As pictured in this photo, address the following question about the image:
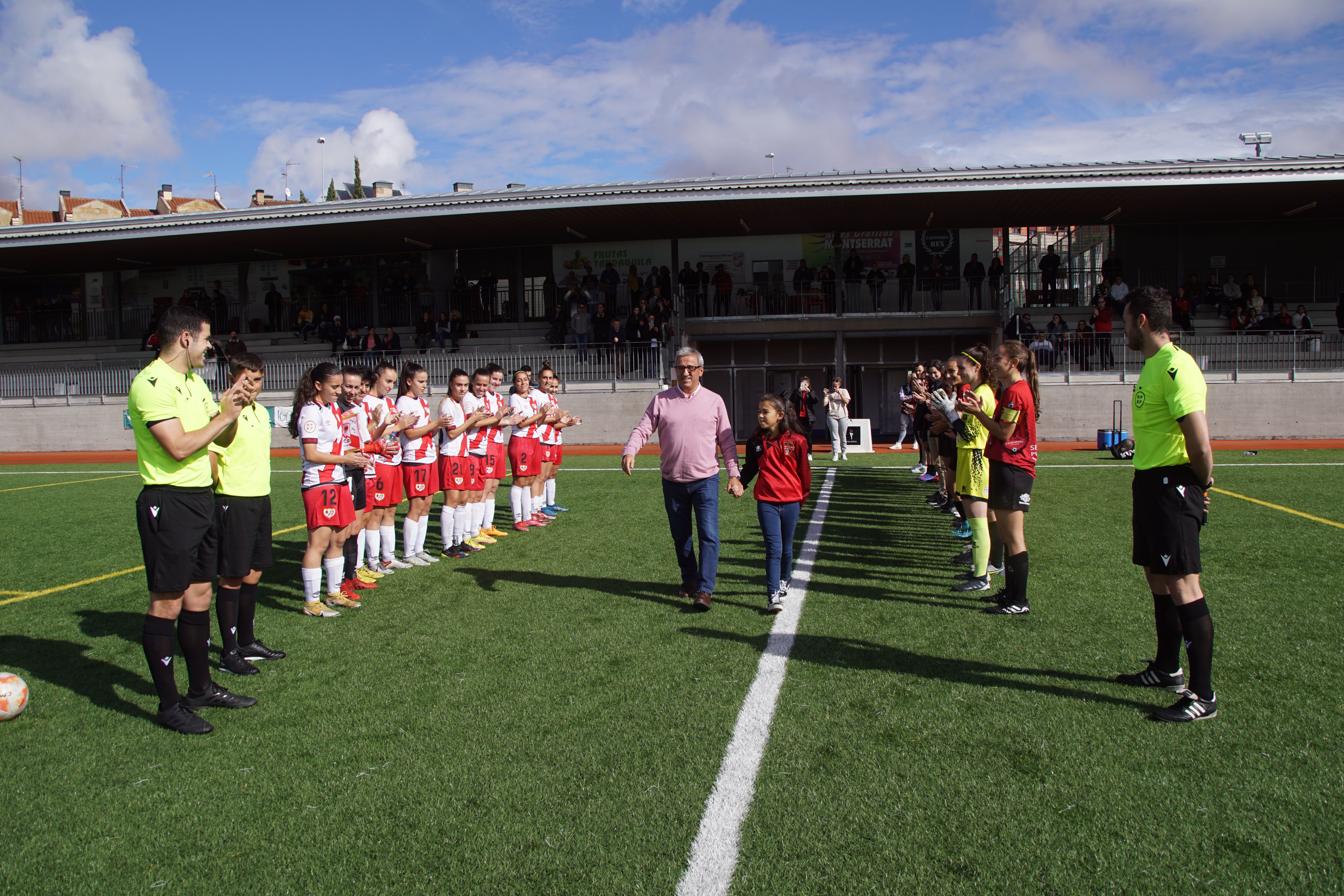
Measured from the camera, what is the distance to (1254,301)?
2409cm

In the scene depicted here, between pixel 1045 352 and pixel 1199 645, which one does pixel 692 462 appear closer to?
pixel 1199 645

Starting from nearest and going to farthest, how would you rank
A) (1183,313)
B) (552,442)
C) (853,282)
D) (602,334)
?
(552,442), (1183,313), (602,334), (853,282)

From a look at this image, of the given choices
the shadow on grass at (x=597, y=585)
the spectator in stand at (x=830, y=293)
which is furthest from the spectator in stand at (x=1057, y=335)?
the shadow on grass at (x=597, y=585)

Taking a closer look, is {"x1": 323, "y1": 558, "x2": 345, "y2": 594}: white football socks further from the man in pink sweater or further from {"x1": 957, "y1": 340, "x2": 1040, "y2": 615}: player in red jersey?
{"x1": 957, "y1": 340, "x2": 1040, "y2": 615}: player in red jersey

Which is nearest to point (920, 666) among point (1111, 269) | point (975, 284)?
point (975, 284)

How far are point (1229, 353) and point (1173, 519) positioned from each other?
71.2 ft

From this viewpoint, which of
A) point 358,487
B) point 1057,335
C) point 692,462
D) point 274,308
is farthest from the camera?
point 274,308

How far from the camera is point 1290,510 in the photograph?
32.4 feet

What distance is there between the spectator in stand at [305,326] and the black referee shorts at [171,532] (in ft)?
89.0

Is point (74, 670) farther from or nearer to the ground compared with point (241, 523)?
nearer to the ground

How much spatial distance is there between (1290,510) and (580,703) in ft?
31.3

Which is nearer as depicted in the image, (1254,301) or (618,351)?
(618,351)

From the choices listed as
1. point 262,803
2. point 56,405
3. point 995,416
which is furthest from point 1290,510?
point 56,405

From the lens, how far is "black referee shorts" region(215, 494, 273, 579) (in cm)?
482
